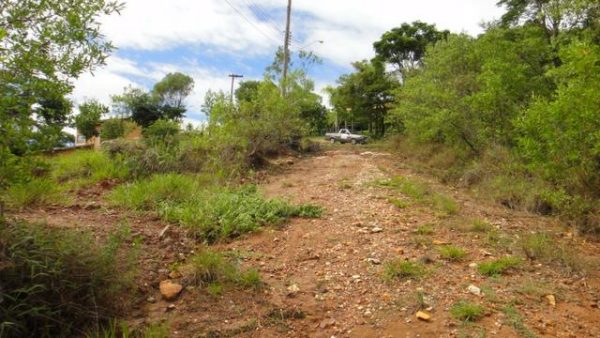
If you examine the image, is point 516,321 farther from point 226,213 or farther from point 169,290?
point 226,213

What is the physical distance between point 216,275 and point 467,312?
2239mm

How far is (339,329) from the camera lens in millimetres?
3525

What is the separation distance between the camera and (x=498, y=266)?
4.62 metres

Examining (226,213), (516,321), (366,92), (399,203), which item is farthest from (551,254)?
(366,92)

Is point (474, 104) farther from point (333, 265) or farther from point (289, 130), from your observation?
point (333, 265)

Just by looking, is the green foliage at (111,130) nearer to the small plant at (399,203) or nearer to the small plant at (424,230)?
the small plant at (399,203)

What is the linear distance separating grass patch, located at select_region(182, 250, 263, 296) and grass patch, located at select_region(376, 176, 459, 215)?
12.1 ft

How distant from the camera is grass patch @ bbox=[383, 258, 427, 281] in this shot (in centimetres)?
441

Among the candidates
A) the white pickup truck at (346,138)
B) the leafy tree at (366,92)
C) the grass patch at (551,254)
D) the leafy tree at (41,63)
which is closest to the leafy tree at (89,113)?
the leafy tree at (41,63)

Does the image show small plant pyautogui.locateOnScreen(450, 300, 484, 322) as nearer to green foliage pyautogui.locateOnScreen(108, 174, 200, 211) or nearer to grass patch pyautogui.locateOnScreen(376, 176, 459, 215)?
grass patch pyautogui.locateOnScreen(376, 176, 459, 215)

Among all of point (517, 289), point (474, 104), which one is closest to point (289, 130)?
point (474, 104)

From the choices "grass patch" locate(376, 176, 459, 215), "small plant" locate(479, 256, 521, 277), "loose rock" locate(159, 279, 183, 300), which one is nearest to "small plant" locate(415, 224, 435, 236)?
"grass patch" locate(376, 176, 459, 215)

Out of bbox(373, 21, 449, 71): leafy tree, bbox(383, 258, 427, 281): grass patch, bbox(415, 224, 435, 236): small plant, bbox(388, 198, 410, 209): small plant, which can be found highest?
bbox(373, 21, 449, 71): leafy tree

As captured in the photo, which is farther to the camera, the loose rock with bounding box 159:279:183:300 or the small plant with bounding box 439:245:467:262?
the small plant with bounding box 439:245:467:262
